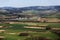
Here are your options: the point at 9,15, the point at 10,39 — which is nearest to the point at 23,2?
the point at 9,15

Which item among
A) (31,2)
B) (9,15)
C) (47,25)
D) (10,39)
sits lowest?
(10,39)

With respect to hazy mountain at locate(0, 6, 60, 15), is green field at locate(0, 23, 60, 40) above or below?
below

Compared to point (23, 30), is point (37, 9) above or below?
above

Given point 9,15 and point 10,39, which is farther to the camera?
point 9,15

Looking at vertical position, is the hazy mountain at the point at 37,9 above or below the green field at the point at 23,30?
above

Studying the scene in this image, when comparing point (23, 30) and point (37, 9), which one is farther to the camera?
point (37, 9)

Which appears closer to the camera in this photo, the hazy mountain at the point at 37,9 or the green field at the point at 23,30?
the green field at the point at 23,30

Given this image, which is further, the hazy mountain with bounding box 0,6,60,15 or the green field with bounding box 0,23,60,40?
the hazy mountain with bounding box 0,6,60,15

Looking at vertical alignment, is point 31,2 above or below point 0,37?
above

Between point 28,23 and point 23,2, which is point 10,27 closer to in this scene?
point 28,23
